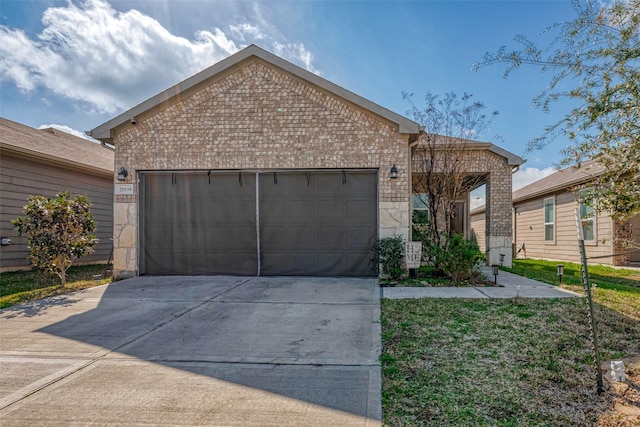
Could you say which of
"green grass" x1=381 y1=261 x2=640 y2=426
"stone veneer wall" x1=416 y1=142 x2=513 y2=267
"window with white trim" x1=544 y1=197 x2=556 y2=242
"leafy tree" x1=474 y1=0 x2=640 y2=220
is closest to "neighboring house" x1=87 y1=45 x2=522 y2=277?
"green grass" x1=381 y1=261 x2=640 y2=426

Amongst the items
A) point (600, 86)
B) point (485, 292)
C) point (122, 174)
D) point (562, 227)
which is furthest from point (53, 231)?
point (562, 227)

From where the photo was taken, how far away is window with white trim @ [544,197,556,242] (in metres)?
15.2

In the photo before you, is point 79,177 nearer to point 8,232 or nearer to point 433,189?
point 8,232

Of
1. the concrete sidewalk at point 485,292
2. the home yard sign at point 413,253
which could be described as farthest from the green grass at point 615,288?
the home yard sign at point 413,253

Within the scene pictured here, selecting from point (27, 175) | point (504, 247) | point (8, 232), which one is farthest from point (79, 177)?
point (504, 247)

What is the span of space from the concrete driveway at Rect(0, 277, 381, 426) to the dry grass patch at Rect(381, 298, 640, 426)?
10.7 inches

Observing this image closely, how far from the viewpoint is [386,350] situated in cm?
397

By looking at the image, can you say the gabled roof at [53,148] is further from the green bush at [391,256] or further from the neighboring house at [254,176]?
the green bush at [391,256]

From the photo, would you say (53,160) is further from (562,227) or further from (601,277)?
(562,227)

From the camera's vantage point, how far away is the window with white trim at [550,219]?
15.2 meters

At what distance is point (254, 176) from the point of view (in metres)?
9.21

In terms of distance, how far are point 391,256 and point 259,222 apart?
131 inches

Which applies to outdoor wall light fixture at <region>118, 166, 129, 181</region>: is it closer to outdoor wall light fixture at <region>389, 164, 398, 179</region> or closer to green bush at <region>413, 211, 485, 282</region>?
outdoor wall light fixture at <region>389, 164, 398, 179</region>

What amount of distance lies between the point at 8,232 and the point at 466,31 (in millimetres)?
12915
